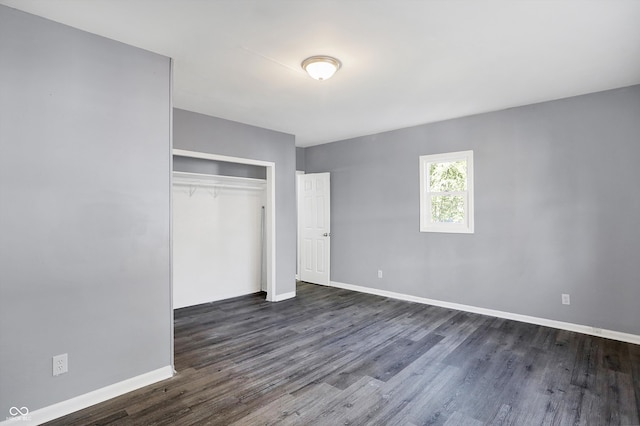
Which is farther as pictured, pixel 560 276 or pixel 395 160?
pixel 395 160

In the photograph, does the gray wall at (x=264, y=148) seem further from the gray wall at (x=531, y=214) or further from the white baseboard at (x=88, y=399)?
the white baseboard at (x=88, y=399)

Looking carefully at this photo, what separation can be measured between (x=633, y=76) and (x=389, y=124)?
272cm

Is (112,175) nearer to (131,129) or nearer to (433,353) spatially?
(131,129)

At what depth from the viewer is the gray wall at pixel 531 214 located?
345cm

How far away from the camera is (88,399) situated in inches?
90.5

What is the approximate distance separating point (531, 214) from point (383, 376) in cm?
284

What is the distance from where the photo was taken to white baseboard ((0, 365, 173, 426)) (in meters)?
2.07

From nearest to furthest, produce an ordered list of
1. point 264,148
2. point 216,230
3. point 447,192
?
1. point 447,192
2. point 264,148
3. point 216,230

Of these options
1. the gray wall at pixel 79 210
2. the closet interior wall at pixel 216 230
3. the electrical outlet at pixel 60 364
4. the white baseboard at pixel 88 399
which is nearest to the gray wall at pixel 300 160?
the closet interior wall at pixel 216 230

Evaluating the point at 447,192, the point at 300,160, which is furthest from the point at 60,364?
the point at 300,160

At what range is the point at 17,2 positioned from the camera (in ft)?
6.65

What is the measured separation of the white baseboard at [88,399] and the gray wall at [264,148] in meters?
2.55

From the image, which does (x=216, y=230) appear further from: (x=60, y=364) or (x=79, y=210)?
(x=60, y=364)

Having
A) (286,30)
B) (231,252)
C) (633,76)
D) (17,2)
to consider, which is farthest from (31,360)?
(633,76)
